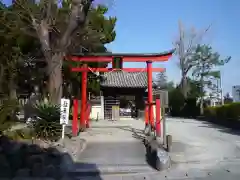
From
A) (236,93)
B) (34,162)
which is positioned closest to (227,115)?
(236,93)

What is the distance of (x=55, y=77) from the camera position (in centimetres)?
1327

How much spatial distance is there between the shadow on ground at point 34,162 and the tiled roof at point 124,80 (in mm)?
19091

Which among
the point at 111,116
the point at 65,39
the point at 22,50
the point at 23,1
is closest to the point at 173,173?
the point at 65,39

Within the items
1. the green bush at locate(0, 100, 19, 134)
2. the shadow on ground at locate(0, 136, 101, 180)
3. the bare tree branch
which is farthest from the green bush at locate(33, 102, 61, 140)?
the bare tree branch

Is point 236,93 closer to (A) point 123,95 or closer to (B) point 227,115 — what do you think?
(B) point 227,115

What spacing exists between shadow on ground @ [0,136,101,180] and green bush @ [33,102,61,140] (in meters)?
1.73

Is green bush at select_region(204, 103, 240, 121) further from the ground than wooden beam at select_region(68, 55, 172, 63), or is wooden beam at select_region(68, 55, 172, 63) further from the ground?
wooden beam at select_region(68, 55, 172, 63)

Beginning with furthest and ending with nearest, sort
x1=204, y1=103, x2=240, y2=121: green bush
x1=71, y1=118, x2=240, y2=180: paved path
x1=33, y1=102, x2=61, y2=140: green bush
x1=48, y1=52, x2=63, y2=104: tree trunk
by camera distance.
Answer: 1. x1=204, y1=103, x2=240, y2=121: green bush
2. x1=48, y1=52, x2=63, y2=104: tree trunk
3. x1=33, y1=102, x2=61, y2=140: green bush
4. x1=71, y1=118, x2=240, y2=180: paved path

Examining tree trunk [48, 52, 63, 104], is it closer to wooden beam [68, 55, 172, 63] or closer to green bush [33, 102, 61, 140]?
green bush [33, 102, 61, 140]

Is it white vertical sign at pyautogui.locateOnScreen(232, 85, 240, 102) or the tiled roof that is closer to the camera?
the tiled roof

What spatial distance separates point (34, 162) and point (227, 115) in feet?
63.2

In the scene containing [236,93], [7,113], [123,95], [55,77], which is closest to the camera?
[7,113]

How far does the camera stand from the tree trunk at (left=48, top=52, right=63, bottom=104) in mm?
13094

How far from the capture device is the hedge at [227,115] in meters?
21.7
